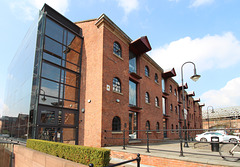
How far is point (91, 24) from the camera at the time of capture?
1358cm

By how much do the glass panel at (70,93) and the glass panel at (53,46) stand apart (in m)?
2.77

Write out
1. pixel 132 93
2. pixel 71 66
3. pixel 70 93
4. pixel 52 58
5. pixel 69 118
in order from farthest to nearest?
1. pixel 132 93
2. pixel 71 66
3. pixel 70 93
4. pixel 69 118
5. pixel 52 58

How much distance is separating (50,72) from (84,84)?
9.01 ft

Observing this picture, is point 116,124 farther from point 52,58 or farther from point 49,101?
point 52,58

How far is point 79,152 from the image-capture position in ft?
20.8

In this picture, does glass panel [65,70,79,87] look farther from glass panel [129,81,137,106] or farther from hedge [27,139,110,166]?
hedge [27,139,110,166]

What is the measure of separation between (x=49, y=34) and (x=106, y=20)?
454 centimetres

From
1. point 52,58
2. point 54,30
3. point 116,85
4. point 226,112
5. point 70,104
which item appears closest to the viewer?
point 52,58

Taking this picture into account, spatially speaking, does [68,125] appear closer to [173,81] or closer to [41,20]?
[41,20]

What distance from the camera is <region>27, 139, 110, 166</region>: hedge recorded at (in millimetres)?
5762

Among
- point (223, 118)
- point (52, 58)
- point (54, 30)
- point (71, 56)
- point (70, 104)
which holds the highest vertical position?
point (54, 30)

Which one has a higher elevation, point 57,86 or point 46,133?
point 57,86

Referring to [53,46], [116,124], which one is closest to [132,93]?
[116,124]

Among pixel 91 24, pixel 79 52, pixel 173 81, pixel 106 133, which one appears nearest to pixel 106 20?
pixel 91 24
